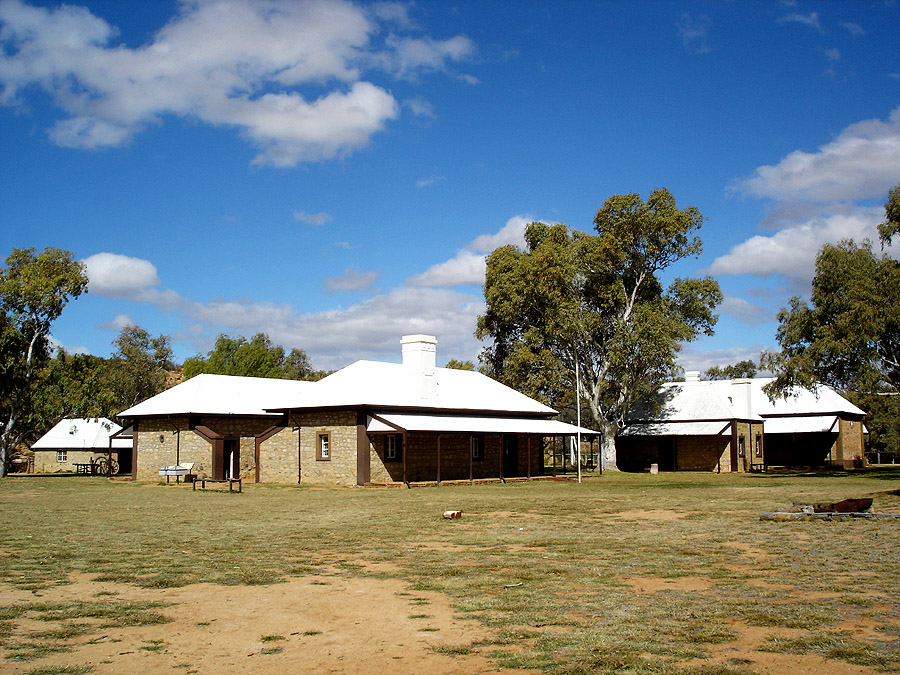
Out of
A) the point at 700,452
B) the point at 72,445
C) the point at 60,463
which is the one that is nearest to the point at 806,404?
the point at 700,452

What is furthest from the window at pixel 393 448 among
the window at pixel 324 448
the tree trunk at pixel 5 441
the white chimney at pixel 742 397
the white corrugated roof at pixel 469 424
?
the white chimney at pixel 742 397

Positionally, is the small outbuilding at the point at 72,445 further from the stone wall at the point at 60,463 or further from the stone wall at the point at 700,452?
the stone wall at the point at 700,452

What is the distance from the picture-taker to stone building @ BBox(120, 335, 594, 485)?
105 ft

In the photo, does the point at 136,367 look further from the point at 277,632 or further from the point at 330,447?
the point at 277,632

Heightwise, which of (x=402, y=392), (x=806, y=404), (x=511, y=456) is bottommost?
(x=511, y=456)

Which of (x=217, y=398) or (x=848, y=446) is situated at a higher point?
(x=217, y=398)

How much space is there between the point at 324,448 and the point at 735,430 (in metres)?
24.0

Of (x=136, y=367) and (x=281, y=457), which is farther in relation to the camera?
(x=136, y=367)

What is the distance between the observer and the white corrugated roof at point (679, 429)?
45969mm

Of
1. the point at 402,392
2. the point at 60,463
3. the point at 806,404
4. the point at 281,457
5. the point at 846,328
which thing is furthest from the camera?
the point at 60,463

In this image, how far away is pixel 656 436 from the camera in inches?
1906

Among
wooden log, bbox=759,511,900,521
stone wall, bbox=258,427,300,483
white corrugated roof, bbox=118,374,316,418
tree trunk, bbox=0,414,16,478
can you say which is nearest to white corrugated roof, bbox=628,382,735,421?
white corrugated roof, bbox=118,374,316,418

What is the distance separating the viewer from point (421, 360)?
35.7 metres

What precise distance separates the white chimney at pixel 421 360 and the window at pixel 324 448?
175 inches
